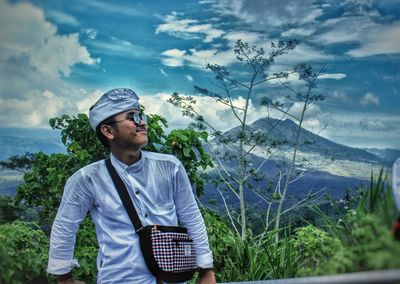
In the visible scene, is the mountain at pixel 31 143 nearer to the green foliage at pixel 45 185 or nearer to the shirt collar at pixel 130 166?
the green foliage at pixel 45 185

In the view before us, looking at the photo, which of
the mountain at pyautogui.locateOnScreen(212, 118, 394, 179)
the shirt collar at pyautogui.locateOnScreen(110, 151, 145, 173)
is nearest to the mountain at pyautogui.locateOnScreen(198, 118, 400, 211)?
the mountain at pyautogui.locateOnScreen(212, 118, 394, 179)

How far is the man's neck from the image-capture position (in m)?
2.50

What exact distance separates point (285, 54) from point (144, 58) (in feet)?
3.13

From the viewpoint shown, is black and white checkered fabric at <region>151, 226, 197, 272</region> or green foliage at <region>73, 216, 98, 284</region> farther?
green foliage at <region>73, 216, 98, 284</region>

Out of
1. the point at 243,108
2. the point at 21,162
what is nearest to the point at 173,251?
the point at 21,162

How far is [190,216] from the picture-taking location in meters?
2.56

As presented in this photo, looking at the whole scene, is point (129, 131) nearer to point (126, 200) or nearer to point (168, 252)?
point (126, 200)

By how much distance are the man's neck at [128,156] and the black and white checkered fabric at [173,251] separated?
0.25 metres

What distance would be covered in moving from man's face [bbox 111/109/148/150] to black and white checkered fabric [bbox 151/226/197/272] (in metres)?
0.30

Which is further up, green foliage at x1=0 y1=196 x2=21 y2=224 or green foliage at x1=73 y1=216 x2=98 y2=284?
green foliage at x1=0 y1=196 x2=21 y2=224

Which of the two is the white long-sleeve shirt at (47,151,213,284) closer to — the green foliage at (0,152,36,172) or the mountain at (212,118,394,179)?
the green foliage at (0,152,36,172)

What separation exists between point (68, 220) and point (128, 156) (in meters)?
0.30

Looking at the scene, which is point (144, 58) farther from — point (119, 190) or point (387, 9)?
point (119, 190)

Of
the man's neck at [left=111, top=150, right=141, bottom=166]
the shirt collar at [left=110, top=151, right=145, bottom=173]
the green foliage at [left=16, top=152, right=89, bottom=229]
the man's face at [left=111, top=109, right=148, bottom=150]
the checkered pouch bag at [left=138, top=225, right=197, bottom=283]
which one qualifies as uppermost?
the man's face at [left=111, top=109, right=148, bottom=150]
